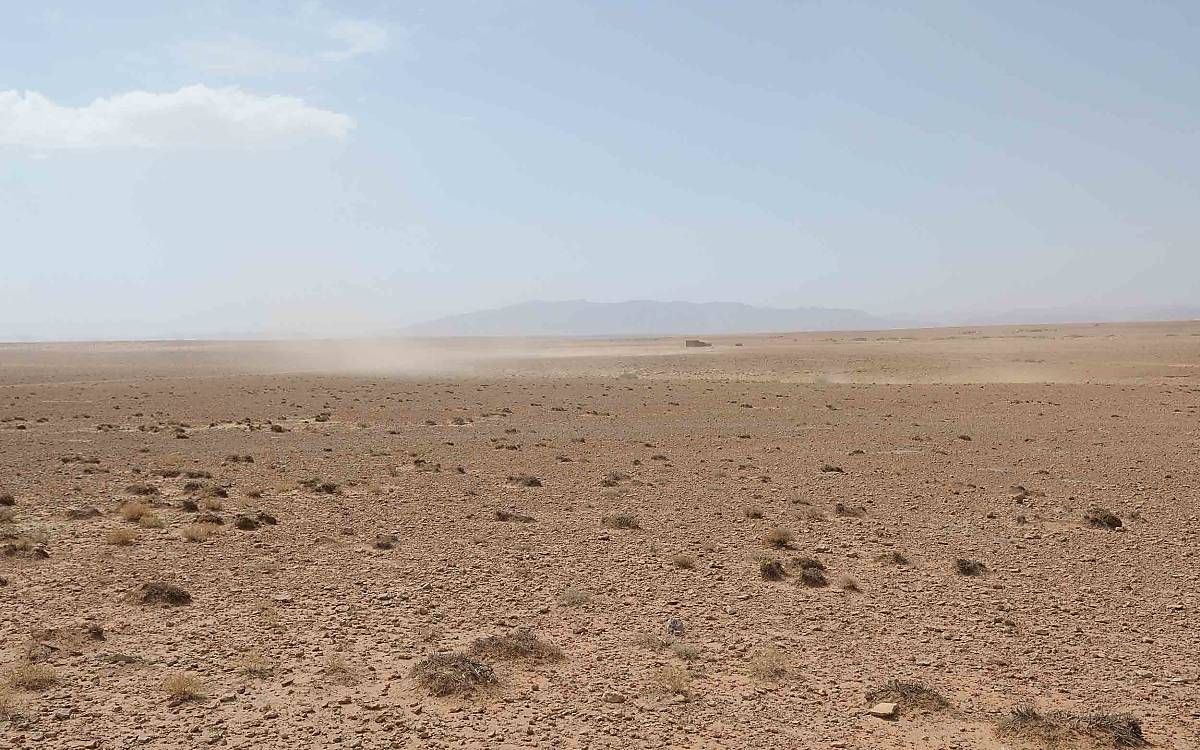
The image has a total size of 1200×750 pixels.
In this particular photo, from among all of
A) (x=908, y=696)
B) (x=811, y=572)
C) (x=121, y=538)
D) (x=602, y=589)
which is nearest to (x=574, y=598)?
(x=602, y=589)

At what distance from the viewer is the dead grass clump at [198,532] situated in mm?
13859

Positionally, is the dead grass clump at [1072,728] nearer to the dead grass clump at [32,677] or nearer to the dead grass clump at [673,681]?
the dead grass clump at [673,681]

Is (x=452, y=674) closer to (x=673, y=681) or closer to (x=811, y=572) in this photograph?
(x=673, y=681)

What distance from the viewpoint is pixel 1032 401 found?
36938 mm

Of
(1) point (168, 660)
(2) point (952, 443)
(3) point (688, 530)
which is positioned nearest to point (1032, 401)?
(2) point (952, 443)

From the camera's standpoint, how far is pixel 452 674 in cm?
829

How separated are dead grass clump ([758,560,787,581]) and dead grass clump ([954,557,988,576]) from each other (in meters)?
2.31

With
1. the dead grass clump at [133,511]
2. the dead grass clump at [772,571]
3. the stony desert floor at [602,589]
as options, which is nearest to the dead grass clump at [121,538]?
the stony desert floor at [602,589]

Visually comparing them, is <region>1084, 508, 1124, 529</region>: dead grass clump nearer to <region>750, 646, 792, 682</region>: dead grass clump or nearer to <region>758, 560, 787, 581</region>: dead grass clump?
<region>758, 560, 787, 581</region>: dead grass clump

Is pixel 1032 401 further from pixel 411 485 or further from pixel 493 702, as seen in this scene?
pixel 493 702

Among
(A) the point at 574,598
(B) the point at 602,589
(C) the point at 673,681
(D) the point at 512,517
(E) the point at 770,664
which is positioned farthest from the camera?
(D) the point at 512,517

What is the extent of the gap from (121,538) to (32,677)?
5706 millimetres

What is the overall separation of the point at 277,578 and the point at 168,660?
2.98 meters

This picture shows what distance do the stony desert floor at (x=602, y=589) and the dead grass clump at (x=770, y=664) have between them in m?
0.08
